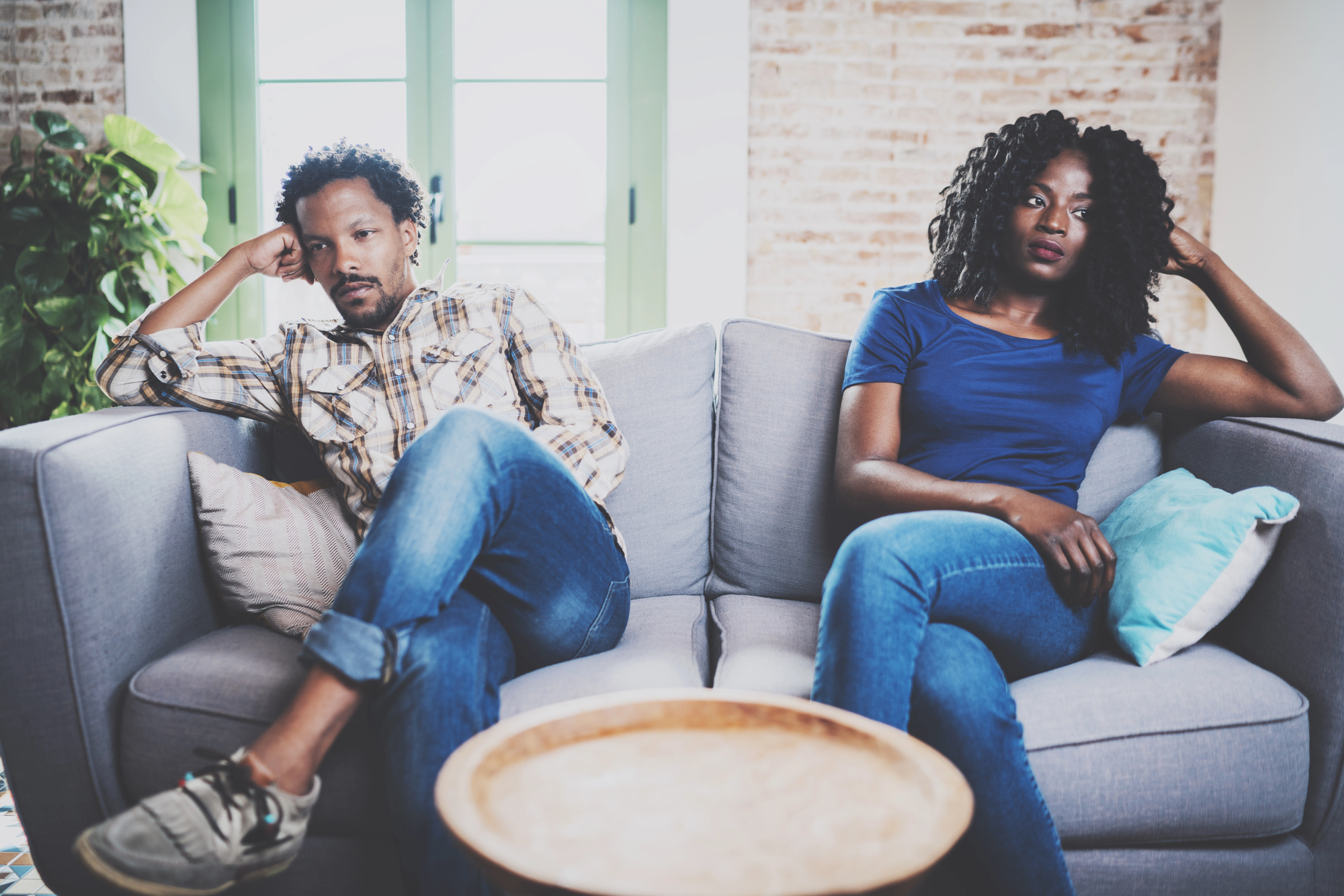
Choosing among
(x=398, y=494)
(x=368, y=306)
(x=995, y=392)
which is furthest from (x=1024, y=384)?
(x=368, y=306)

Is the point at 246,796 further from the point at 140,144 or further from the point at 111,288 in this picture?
the point at 140,144

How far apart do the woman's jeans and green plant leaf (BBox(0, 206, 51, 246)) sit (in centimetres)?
255

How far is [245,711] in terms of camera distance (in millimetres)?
1086

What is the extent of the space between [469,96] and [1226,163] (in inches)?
97.4

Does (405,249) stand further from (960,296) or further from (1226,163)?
(1226,163)

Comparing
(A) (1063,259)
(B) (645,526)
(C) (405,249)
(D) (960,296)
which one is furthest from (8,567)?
(A) (1063,259)

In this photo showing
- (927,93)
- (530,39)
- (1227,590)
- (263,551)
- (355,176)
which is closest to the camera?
(1227,590)

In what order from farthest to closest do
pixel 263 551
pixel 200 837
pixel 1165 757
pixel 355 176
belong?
pixel 355 176 → pixel 263 551 → pixel 1165 757 → pixel 200 837

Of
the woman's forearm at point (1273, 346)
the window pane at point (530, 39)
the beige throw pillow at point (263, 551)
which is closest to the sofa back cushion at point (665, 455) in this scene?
the beige throw pillow at point (263, 551)

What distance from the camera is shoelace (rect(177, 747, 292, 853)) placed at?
0.79m

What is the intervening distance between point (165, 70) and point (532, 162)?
48.8 inches

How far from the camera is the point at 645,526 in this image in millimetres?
1576

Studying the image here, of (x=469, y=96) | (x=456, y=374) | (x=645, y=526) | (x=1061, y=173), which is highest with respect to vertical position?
(x=469, y=96)

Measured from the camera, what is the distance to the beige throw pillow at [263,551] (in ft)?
4.16
